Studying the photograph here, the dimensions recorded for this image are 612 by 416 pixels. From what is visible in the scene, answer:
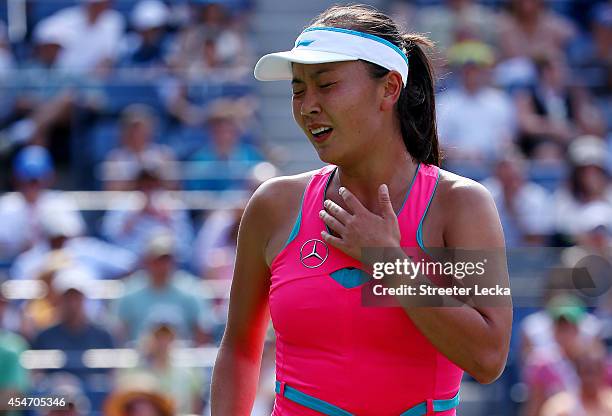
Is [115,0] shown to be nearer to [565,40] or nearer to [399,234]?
[565,40]

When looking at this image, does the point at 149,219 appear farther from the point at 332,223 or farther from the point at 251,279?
the point at 332,223

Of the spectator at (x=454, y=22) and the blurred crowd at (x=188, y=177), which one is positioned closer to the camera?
the blurred crowd at (x=188, y=177)

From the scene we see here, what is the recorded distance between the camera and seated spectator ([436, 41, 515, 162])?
8.23 metres

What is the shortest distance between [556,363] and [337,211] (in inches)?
161

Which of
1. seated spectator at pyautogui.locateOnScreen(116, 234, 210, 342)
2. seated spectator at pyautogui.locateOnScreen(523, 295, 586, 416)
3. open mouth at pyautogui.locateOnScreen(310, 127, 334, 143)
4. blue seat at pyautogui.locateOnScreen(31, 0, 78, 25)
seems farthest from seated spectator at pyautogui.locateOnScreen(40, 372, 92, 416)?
blue seat at pyautogui.locateOnScreen(31, 0, 78, 25)

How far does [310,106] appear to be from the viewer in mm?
2441

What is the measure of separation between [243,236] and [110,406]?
2.76 m

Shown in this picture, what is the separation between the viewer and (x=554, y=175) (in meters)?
8.12

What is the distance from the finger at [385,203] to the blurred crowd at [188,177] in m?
2.80

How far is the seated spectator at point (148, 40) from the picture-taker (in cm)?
891

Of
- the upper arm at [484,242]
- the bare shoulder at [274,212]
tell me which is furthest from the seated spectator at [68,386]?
the upper arm at [484,242]

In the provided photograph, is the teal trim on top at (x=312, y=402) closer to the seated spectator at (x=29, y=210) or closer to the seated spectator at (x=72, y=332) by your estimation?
the seated spectator at (x=72, y=332)

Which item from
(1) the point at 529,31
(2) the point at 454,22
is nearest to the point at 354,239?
(2) the point at 454,22

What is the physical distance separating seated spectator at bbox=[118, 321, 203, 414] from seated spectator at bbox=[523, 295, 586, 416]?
183 cm
